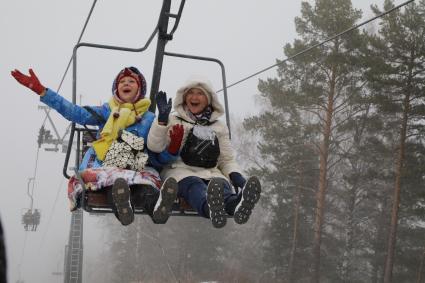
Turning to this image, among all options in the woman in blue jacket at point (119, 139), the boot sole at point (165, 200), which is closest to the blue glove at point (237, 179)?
the woman in blue jacket at point (119, 139)

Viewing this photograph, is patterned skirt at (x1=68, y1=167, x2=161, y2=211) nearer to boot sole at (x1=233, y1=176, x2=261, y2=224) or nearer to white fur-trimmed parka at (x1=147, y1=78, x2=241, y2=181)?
white fur-trimmed parka at (x1=147, y1=78, x2=241, y2=181)

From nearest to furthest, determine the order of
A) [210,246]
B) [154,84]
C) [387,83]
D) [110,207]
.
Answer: [110,207] < [154,84] < [387,83] < [210,246]

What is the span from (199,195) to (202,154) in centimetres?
43

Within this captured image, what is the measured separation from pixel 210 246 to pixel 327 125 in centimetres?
1045

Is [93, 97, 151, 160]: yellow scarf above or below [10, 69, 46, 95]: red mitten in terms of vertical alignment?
below

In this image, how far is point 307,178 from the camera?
18422mm

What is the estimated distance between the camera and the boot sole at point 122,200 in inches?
135

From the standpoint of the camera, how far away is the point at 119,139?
3.99 metres

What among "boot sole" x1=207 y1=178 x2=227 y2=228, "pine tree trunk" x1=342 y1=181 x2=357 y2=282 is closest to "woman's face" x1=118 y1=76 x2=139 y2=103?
"boot sole" x1=207 y1=178 x2=227 y2=228

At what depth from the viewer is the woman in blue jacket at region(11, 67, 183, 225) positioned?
3.51 metres

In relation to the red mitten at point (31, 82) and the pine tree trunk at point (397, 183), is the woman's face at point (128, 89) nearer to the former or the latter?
the red mitten at point (31, 82)

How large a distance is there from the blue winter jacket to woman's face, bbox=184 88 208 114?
0.31m

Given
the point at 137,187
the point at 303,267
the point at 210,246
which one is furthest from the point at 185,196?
the point at 210,246

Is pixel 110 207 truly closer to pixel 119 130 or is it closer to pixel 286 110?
pixel 119 130
